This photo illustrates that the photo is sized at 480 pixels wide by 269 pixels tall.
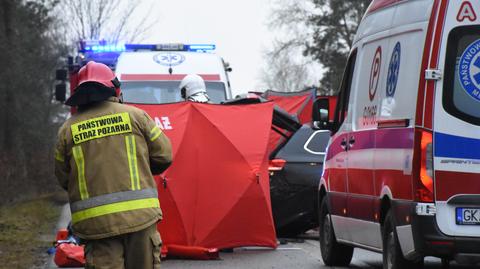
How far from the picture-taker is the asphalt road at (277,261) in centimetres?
1141

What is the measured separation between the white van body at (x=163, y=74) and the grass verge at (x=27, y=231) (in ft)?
8.54

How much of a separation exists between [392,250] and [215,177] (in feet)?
12.7

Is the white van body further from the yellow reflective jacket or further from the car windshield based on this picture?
the yellow reflective jacket

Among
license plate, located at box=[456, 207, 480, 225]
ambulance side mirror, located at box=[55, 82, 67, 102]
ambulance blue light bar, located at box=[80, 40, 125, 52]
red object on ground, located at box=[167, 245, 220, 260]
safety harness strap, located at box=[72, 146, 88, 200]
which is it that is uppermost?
ambulance blue light bar, located at box=[80, 40, 125, 52]

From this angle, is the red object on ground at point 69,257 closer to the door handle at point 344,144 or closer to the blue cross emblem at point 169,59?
the door handle at point 344,144

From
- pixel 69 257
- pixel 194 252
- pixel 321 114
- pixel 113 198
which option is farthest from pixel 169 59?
pixel 113 198

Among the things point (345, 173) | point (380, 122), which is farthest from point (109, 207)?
point (345, 173)

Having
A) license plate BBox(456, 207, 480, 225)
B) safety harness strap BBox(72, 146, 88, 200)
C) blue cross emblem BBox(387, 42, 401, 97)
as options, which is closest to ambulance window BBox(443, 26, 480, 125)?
license plate BBox(456, 207, 480, 225)

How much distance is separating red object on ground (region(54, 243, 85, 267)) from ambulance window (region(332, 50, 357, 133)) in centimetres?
297

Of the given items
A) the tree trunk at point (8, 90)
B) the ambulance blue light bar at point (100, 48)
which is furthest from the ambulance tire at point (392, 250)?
the tree trunk at point (8, 90)

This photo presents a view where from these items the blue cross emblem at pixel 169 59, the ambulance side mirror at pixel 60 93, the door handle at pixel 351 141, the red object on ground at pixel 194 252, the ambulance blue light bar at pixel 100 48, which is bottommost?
the red object on ground at pixel 194 252

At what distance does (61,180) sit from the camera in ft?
21.3

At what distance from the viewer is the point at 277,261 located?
1181 cm

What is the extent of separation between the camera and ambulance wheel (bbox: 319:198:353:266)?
11242mm
